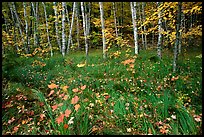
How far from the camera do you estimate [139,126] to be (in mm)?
2707

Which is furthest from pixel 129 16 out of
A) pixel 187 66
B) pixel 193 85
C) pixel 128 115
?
pixel 128 115

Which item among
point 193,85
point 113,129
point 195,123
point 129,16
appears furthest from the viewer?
point 129,16

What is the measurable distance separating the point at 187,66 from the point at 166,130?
13.3 feet

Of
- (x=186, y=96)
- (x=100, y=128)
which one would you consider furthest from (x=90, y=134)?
(x=186, y=96)

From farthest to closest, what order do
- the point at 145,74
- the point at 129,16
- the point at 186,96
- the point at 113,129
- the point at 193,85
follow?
the point at 129,16 → the point at 145,74 → the point at 193,85 → the point at 186,96 → the point at 113,129

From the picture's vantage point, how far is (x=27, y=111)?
12.3 feet

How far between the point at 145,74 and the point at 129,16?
57.7 feet

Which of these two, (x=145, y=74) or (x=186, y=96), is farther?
(x=145, y=74)

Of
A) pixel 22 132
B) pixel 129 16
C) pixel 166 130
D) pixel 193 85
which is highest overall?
pixel 129 16

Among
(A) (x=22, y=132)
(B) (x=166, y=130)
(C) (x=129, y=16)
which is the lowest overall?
(A) (x=22, y=132)

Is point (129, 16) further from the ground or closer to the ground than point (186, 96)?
further from the ground

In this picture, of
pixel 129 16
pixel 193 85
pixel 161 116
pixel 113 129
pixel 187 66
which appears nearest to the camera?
pixel 113 129

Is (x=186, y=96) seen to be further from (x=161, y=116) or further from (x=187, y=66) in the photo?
(x=187, y=66)

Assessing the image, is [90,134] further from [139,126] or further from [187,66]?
[187,66]
